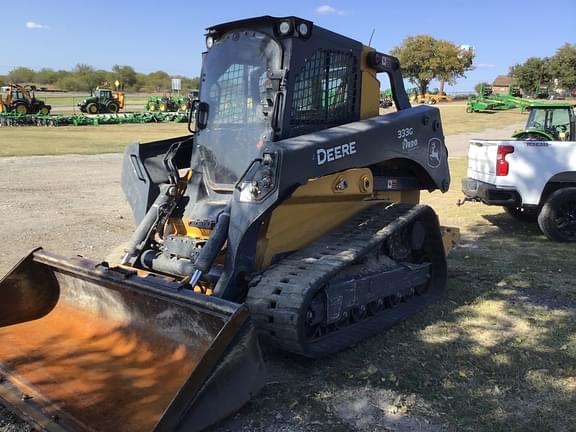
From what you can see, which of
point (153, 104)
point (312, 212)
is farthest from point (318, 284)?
point (153, 104)

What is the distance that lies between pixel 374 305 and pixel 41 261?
2.80 metres

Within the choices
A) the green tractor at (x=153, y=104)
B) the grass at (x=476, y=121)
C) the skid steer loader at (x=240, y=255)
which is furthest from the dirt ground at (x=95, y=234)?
the green tractor at (x=153, y=104)

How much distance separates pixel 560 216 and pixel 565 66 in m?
66.4

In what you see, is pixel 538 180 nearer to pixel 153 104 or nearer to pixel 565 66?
pixel 153 104

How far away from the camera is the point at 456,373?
4312 millimetres

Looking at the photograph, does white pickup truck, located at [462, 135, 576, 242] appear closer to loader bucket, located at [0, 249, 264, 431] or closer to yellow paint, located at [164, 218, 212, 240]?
yellow paint, located at [164, 218, 212, 240]

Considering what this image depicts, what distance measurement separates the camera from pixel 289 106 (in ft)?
16.1

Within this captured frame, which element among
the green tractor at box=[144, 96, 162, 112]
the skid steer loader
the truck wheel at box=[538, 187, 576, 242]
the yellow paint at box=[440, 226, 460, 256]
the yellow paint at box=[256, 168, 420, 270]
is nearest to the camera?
the skid steer loader

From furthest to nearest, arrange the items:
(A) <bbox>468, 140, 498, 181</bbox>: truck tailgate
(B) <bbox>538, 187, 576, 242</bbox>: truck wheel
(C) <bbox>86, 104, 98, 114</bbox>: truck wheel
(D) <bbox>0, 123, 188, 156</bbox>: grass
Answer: (C) <bbox>86, 104, 98, 114</bbox>: truck wheel < (D) <bbox>0, 123, 188, 156</bbox>: grass < (A) <bbox>468, 140, 498, 181</bbox>: truck tailgate < (B) <bbox>538, 187, 576, 242</bbox>: truck wheel

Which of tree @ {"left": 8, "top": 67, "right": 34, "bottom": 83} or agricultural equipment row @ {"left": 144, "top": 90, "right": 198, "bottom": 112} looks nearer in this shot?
agricultural equipment row @ {"left": 144, "top": 90, "right": 198, "bottom": 112}

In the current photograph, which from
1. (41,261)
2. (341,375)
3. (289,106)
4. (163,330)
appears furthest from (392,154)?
(41,261)

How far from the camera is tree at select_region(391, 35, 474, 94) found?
7138cm

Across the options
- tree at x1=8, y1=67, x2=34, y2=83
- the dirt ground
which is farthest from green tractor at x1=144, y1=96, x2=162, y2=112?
tree at x1=8, y1=67, x2=34, y2=83

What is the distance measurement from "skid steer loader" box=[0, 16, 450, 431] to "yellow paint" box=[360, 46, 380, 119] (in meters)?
0.02
